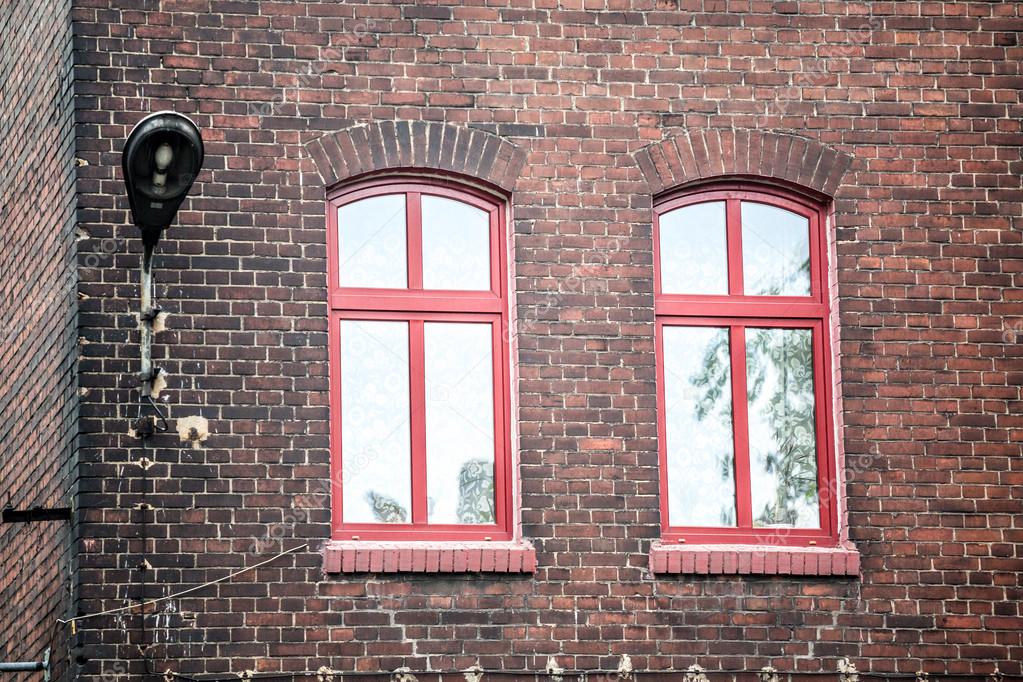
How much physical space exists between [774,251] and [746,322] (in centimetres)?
52

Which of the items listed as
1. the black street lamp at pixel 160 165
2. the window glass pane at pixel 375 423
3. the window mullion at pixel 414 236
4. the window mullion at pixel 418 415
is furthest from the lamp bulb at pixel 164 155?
the window mullion at pixel 418 415

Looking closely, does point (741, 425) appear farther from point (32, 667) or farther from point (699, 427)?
point (32, 667)

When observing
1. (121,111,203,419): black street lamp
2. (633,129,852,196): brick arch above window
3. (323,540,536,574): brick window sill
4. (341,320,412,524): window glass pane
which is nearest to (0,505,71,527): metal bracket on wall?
(323,540,536,574): brick window sill

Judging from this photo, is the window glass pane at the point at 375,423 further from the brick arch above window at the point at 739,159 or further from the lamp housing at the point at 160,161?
the brick arch above window at the point at 739,159

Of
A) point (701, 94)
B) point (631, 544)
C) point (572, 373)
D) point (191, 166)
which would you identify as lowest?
point (631, 544)

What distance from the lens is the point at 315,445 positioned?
11523mm

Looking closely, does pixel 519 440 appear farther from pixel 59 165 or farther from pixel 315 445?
pixel 59 165

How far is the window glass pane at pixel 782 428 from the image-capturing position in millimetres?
12164

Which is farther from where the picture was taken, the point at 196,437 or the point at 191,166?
the point at 196,437

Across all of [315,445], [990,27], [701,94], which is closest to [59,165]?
[315,445]

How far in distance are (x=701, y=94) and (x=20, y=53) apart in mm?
4647

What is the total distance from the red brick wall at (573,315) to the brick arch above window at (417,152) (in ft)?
0.22

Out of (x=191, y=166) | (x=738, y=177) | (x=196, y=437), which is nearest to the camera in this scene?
(x=191, y=166)

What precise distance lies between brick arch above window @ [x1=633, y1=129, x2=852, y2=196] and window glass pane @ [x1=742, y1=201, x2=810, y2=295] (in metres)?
0.29
